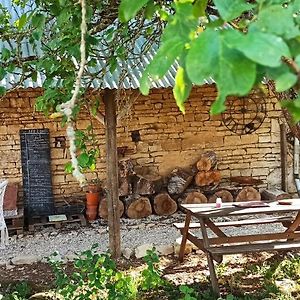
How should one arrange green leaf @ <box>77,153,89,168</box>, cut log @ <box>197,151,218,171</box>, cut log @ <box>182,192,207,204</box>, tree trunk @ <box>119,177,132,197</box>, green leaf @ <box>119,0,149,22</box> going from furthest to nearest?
cut log @ <box>197,151,218,171</box> < cut log @ <box>182,192,207,204</box> < tree trunk @ <box>119,177,132,197</box> < green leaf @ <box>77,153,89,168</box> < green leaf @ <box>119,0,149,22</box>

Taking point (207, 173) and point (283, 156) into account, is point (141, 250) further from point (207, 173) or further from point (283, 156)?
point (283, 156)

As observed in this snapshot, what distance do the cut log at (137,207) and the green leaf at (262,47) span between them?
7.02 meters

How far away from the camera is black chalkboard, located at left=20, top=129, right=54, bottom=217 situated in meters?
7.48

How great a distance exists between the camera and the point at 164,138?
8023 millimetres

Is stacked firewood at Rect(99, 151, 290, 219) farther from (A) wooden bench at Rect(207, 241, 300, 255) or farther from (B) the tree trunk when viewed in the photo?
(A) wooden bench at Rect(207, 241, 300, 255)

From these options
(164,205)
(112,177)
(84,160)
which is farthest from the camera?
(164,205)

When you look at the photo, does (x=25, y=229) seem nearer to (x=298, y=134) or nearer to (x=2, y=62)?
(x=2, y=62)

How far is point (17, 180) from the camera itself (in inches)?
296

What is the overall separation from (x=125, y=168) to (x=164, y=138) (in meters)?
0.82

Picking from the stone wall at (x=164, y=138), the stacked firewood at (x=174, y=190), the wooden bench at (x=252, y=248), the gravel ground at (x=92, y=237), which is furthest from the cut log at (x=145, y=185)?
the wooden bench at (x=252, y=248)

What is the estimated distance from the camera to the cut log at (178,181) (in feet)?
25.7

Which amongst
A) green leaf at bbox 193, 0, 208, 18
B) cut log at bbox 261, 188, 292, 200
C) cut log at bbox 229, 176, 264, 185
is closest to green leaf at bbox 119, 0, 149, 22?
green leaf at bbox 193, 0, 208, 18

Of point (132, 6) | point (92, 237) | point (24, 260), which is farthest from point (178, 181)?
point (132, 6)

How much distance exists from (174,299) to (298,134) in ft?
7.11
